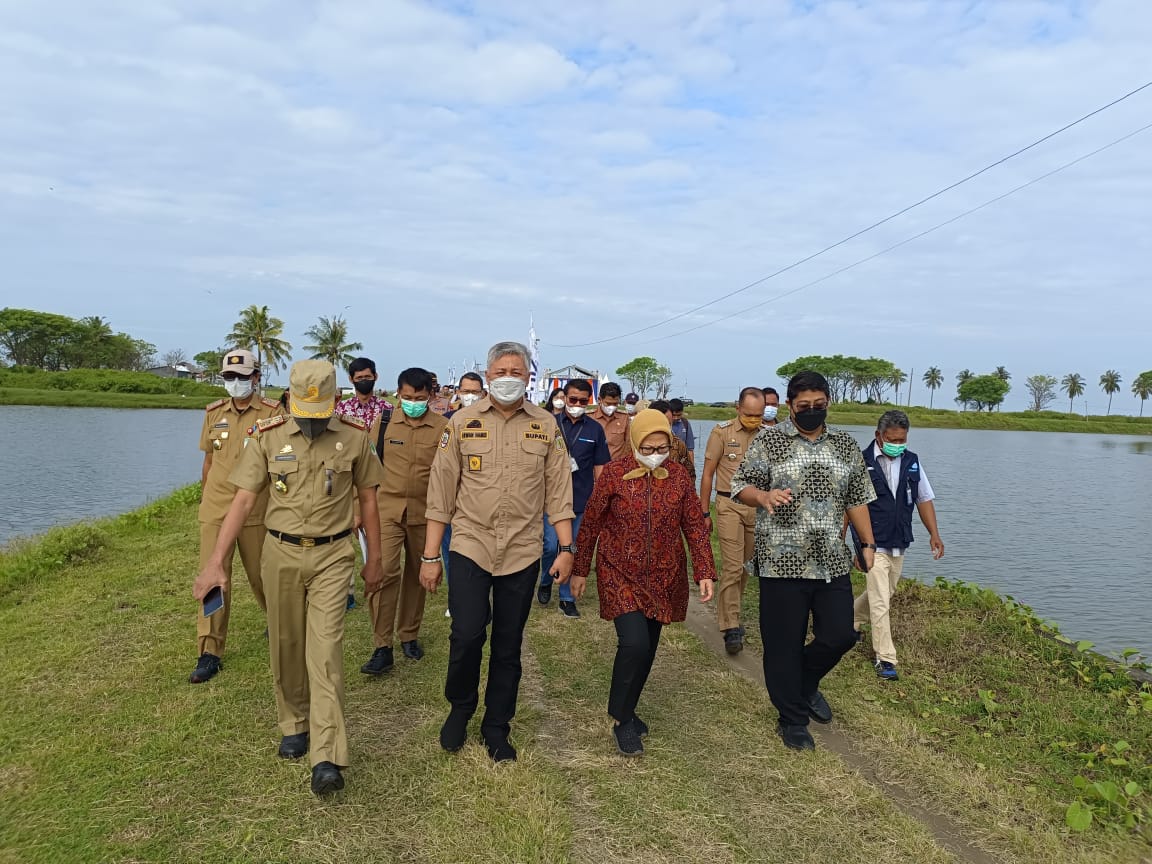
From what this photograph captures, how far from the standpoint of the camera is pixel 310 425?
358 centimetres

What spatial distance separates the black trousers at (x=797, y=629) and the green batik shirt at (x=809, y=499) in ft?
0.33

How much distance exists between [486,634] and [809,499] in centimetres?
189

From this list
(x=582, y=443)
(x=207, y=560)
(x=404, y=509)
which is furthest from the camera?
(x=582, y=443)

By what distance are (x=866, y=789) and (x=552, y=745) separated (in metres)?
Answer: 1.61

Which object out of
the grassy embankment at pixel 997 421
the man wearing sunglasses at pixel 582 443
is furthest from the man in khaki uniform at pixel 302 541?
the grassy embankment at pixel 997 421

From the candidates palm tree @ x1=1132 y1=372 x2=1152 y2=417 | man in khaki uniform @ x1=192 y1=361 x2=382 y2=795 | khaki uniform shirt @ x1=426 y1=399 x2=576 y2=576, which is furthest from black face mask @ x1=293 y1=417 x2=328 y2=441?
palm tree @ x1=1132 y1=372 x2=1152 y2=417

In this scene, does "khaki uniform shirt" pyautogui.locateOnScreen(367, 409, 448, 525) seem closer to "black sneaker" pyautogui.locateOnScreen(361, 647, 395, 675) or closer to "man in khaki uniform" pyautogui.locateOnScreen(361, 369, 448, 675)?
"man in khaki uniform" pyautogui.locateOnScreen(361, 369, 448, 675)

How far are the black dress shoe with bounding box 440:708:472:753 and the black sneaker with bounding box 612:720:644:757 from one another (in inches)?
32.5

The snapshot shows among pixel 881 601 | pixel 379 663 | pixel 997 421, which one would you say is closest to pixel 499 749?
pixel 379 663

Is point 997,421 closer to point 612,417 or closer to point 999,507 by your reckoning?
point 999,507

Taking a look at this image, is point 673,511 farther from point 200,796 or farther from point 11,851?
point 11,851

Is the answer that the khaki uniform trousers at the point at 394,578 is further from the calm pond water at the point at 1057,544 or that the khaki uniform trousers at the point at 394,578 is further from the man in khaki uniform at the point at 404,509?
the calm pond water at the point at 1057,544

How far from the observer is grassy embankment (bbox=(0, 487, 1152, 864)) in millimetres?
2998

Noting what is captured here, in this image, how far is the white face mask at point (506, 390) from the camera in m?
3.69
